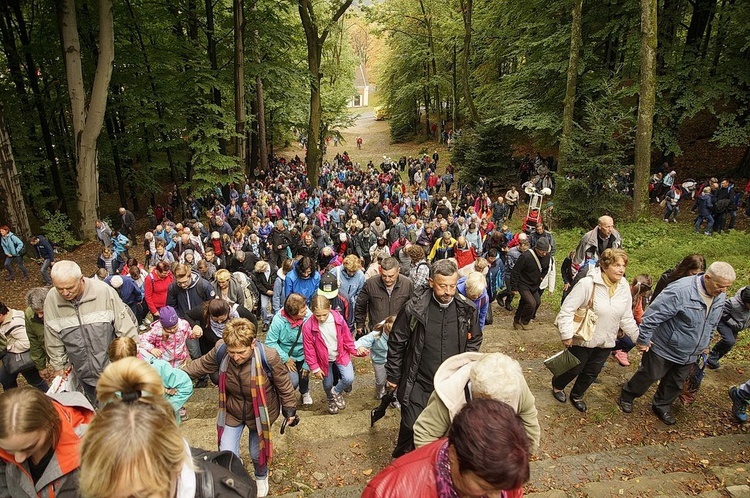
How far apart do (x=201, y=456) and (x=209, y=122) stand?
16.8 meters

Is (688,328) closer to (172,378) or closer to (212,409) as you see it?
(172,378)

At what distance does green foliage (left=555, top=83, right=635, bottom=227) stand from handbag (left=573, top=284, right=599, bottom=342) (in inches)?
422

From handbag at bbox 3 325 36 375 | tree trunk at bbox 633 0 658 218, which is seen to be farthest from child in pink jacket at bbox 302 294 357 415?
tree trunk at bbox 633 0 658 218

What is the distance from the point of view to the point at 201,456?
2.00 metres

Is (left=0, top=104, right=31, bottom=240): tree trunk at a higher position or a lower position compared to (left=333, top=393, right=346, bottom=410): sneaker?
higher

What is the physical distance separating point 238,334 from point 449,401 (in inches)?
70.9

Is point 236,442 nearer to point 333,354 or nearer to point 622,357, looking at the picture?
point 333,354

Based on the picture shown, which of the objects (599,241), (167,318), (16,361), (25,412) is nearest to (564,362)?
(599,241)

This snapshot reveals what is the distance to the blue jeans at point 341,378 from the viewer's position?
4948 millimetres

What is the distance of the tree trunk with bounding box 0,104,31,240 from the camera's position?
41.0 ft

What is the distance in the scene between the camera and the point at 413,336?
362cm

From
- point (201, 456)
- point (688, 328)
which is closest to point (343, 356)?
point (201, 456)

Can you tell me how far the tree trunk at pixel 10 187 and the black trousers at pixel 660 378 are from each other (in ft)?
55.4

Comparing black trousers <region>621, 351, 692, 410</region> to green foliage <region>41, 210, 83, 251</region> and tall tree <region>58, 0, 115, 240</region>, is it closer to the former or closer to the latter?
tall tree <region>58, 0, 115, 240</region>
